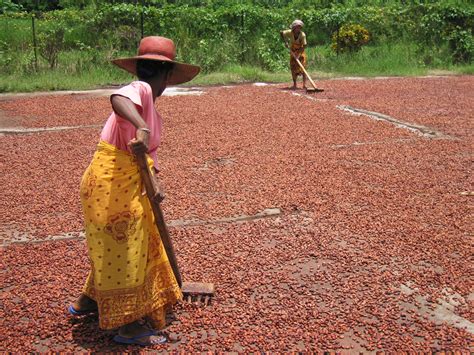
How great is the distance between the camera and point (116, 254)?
110 inches

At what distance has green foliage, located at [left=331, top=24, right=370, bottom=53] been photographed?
63.8 feet

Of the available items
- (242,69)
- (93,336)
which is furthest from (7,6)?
(93,336)

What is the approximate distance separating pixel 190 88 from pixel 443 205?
10.5m

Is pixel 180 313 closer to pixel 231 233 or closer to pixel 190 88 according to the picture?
pixel 231 233

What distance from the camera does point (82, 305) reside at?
3.14 m

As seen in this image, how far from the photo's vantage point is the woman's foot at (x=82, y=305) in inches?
123

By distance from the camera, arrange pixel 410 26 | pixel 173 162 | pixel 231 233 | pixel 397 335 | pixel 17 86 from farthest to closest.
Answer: pixel 410 26
pixel 17 86
pixel 173 162
pixel 231 233
pixel 397 335

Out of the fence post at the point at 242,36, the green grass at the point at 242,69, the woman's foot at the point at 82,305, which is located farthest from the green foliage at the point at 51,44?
the woman's foot at the point at 82,305

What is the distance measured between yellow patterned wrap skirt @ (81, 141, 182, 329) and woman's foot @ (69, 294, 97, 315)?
338 millimetres

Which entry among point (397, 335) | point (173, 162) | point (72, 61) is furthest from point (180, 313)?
point (72, 61)

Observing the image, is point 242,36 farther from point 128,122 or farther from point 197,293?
point 128,122

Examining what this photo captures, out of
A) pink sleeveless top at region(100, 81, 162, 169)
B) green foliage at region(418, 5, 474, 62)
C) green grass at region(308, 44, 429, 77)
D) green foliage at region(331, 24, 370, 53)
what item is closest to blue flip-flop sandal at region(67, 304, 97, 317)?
pink sleeveless top at region(100, 81, 162, 169)

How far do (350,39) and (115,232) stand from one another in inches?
717

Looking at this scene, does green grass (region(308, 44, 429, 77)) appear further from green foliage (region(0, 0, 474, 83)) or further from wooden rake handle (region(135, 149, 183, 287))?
wooden rake handle (region(135, 149, 183, 287))
